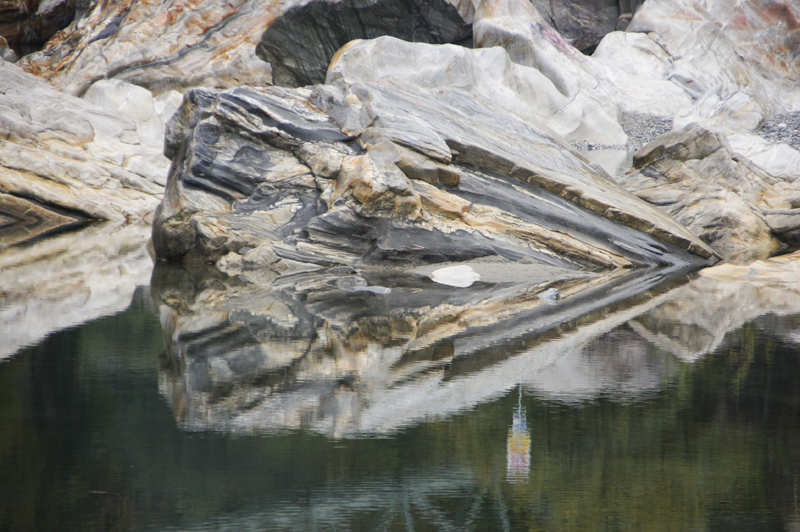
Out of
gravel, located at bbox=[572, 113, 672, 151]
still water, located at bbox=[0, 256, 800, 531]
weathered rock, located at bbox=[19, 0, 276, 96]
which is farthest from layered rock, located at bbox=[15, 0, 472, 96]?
still water, located at bbox=[0, 256, 800, 531]

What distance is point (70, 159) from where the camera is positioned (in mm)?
13047

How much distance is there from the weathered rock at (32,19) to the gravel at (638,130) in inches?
777

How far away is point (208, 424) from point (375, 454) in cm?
80

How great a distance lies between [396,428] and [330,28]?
78.0 ft

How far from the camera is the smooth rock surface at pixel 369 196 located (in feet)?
27.2

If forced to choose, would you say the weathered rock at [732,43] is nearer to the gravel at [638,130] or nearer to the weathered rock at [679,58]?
the weathered rock at [679,58]

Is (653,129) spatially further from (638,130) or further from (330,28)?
(330,28)

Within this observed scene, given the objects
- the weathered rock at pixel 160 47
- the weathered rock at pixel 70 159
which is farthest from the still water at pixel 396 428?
the weathered rock at pixel 160 47

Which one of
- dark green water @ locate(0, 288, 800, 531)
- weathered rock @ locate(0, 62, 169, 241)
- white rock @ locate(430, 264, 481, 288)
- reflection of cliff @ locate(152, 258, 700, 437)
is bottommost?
dark green water @ locate(0, 288, 800, 531)

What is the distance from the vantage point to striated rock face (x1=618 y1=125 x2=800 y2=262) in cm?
1025

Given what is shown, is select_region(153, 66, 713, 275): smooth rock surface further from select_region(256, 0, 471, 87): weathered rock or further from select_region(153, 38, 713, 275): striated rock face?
select_region(256, 0, 471, 87): weathered rock

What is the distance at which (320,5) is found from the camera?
24172mm

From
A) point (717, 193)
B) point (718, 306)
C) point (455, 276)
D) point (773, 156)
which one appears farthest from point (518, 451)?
point (773, 156)

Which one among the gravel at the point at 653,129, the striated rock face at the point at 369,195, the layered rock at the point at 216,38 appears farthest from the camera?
the layered rock at the point at 216,38
